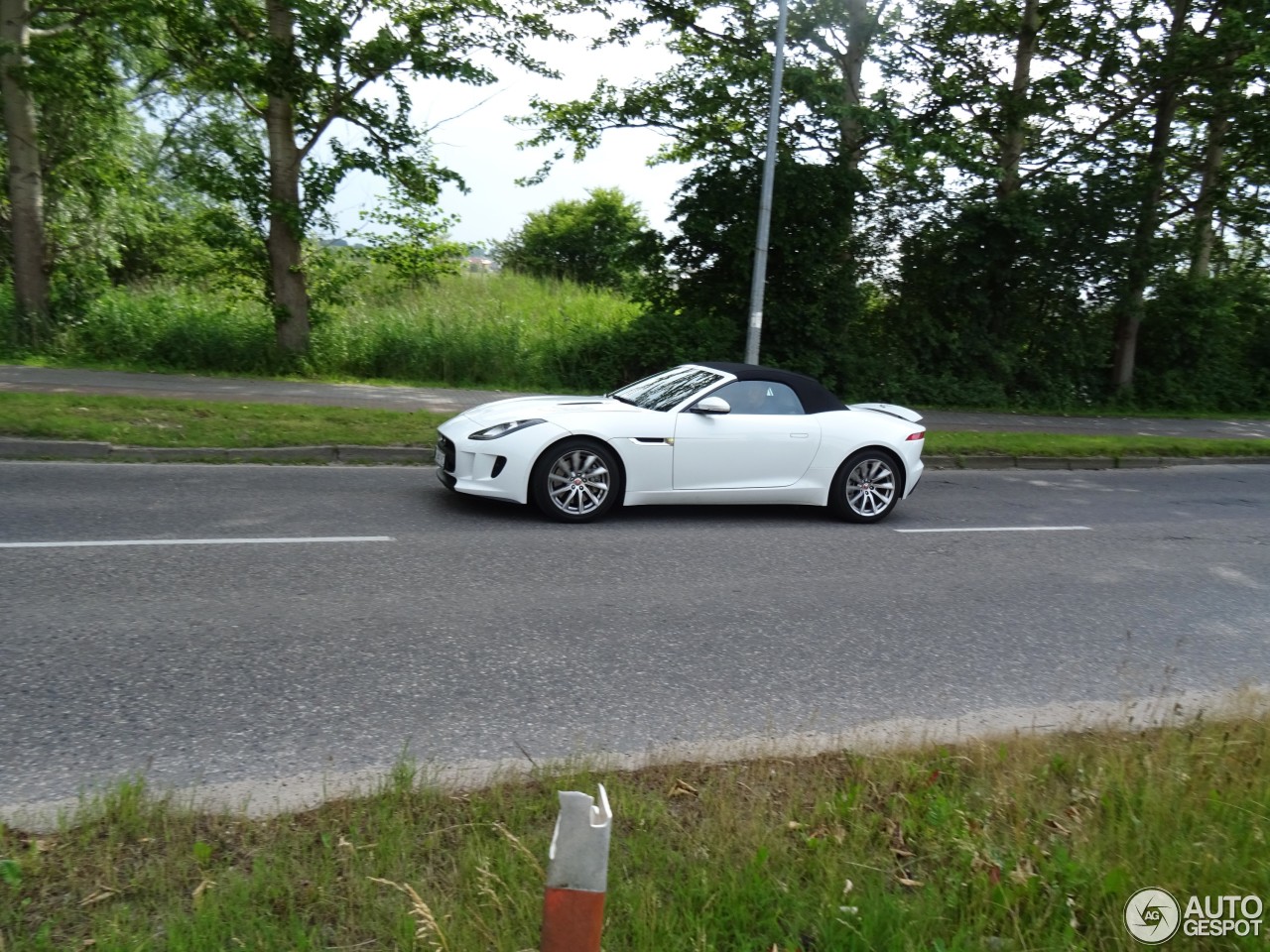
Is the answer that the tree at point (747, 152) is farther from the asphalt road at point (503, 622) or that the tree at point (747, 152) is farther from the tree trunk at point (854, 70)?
the asphalt road at point (503, 622)

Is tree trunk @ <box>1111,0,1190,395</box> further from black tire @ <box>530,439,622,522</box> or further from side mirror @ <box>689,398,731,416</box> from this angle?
black tire @ <box>530,439,622,522</box>

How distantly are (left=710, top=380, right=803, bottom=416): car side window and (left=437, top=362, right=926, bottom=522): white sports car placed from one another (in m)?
0.01

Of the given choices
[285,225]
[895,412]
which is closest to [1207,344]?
[895,412]

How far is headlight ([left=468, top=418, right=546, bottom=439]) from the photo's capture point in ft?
28.6

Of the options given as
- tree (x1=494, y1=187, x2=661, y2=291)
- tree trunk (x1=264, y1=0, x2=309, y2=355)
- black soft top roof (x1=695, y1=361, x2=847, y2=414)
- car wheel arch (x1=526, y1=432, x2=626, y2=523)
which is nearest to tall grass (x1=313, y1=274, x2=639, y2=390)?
tree trunk (x1=264, y1=0, x2=309, y2=355)

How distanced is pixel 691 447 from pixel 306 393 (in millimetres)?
8829

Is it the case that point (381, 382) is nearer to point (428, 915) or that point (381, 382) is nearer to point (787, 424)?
point (787, 424)

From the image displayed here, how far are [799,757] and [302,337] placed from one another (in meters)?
16.7

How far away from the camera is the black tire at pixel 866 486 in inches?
392

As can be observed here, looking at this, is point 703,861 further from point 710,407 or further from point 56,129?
point 56,129

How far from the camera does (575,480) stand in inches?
348

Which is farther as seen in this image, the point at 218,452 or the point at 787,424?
the point at 218,452

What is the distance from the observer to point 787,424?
963cm

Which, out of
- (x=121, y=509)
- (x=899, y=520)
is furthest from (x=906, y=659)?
(x=121, y=509)
